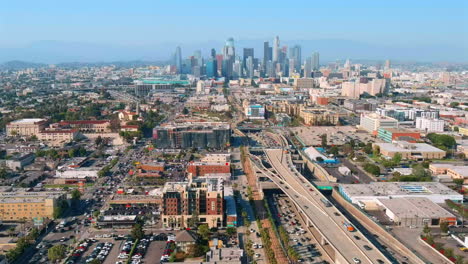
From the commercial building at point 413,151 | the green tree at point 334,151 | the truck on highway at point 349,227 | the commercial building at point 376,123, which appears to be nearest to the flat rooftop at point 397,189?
the truck on highway at point 349,227

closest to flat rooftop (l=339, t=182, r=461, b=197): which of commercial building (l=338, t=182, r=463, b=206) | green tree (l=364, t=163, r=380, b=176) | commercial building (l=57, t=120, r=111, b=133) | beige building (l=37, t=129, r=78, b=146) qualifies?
commercial building (l=338, t=182, r=463, b=206)

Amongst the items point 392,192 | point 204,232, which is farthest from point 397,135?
point 204,232

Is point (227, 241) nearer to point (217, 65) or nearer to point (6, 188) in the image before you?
point (6, 188)

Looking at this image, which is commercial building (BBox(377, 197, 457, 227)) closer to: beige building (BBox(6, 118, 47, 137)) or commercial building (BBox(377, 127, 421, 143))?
→ commercial building (BBox(377, 127, 421, 143))

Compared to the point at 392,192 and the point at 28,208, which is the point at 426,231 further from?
the point at 28,208

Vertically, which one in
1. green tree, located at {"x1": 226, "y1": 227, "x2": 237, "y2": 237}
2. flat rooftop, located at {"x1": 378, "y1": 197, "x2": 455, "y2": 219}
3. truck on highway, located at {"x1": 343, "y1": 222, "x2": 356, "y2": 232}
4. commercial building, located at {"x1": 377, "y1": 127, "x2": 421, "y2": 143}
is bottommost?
green tree, located at {"x1": 226, "y1": 227, "x2": 237, "y2": 237}

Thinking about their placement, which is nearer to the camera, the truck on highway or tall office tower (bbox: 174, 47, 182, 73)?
the truck on highway
